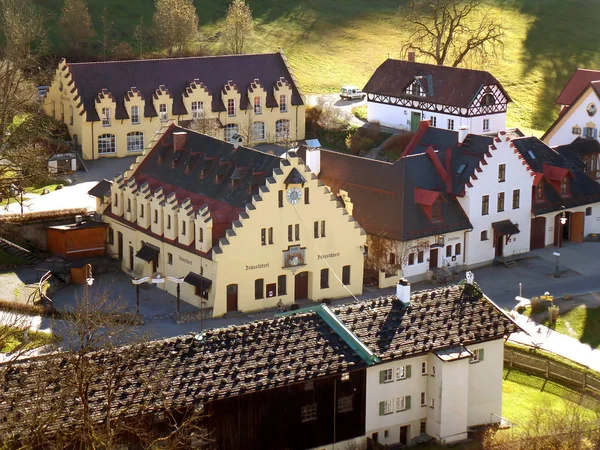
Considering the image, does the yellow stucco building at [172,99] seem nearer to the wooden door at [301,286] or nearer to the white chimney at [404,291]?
the wooden door at [301,286]

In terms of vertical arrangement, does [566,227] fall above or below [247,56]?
below

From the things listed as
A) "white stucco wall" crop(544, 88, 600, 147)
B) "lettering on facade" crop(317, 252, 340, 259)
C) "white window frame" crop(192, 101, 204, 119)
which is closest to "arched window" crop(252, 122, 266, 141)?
"white window frame" crop(192, 101, 204, 119)

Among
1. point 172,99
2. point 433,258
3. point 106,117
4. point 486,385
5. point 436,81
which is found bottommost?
point 486,385

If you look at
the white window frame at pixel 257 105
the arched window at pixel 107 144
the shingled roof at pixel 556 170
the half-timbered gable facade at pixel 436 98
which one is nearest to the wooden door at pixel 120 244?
the arched window at pixel 107 144

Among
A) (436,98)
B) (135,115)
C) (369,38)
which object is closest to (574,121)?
(436,98)

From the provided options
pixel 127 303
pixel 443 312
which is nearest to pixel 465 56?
pixel 127 303

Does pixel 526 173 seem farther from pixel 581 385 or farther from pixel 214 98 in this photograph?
pixel 214 98

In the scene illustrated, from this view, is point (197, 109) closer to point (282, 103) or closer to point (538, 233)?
point (282, 103)
